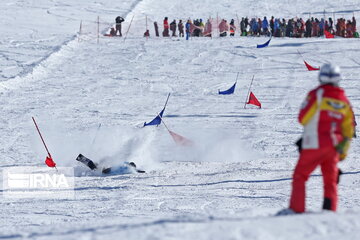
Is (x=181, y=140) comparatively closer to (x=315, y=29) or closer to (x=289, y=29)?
(x=289, y=29)

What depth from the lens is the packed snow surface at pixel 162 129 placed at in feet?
20.3

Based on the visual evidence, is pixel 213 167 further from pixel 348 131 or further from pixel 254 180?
pixel 348 131

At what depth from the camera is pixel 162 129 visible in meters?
16.1

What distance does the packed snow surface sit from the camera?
6199mm

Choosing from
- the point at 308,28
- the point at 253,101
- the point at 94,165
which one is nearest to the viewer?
the point at 94,165

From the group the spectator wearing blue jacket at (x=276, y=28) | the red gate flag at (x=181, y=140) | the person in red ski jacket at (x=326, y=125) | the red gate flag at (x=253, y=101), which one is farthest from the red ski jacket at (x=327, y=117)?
the spectator wearing blue jacket at (x=276, y=28)

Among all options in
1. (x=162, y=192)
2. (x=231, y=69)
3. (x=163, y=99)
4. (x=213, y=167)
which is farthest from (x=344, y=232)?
(x=231, y=69)

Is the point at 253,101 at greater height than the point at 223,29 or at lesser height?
lesser

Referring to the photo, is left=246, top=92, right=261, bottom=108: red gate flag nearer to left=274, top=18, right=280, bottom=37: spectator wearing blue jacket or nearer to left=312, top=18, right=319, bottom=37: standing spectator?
left=274, top=18, right=280, bottom=37: spectator wearing blue jacket

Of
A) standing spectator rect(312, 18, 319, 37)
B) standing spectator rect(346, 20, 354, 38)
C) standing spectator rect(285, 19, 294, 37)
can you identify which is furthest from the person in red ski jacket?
standing spectator rect(346, 20, 354, 38)

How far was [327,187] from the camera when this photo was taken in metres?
6.02

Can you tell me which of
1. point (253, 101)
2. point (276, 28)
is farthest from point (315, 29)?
point (253, 101)

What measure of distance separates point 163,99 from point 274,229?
48.0ft

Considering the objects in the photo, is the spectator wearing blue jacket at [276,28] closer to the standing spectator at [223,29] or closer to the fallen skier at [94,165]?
the standing spectator at [223,29]
